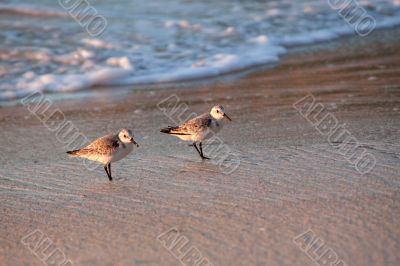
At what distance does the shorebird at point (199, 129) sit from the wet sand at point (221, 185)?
0.21m

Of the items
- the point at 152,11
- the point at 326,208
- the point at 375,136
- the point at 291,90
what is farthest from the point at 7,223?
the point at 152,11

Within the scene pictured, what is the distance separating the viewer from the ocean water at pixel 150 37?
408 inches

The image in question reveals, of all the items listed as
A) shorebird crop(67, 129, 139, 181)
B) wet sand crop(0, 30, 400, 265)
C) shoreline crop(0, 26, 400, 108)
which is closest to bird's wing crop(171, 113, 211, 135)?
wet sand crop(0, 30, 400, 265)

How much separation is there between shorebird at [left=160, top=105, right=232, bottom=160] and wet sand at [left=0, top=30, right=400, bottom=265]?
0.70 ft

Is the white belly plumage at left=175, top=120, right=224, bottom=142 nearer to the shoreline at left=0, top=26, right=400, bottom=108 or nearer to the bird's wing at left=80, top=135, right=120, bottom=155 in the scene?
the bird's wing at left=80, top=135, right=120, bottom=155

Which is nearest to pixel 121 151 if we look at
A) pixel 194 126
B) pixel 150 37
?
pixel 194 126

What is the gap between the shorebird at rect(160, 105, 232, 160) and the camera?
21.9 ft

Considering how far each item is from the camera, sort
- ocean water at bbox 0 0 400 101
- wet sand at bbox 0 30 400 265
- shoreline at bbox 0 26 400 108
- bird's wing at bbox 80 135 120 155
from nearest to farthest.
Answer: wet sand at bbox 0 30 400 265 < bird's wing at bbox 80 135 120 155 < shoreline at bbox 0 26 400 108 < ocean water at bbox 0 0 400 101

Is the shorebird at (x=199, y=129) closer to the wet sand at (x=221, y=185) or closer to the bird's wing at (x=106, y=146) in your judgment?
the wet sand at (x=221, y=185)

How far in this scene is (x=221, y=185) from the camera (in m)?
5.73

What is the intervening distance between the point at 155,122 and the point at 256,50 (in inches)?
176

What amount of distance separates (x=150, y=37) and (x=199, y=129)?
20.2 feet

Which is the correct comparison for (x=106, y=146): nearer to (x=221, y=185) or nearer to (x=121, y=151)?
(x=121, y=151)

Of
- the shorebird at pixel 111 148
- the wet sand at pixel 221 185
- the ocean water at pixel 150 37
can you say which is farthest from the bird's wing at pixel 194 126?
the ocean water at pixel 150 37
